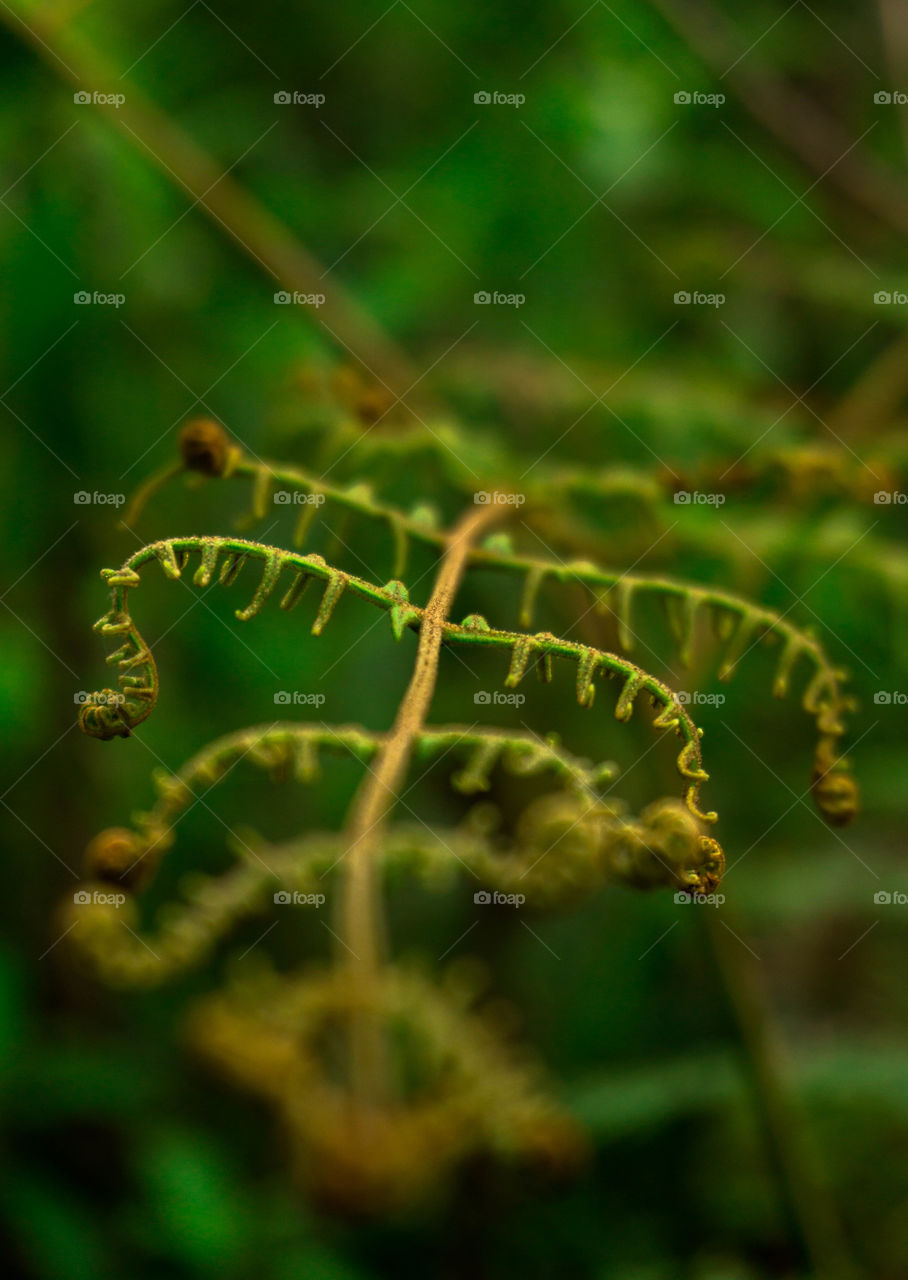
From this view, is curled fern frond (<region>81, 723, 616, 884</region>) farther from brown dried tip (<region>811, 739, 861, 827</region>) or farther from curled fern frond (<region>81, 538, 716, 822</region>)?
brown dried tip (<region>811, 739, 861, 827</region>)

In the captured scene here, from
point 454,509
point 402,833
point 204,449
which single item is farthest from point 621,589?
point 454,509

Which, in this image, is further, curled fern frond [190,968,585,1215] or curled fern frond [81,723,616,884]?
curled fern frond [190,968,585,1215]

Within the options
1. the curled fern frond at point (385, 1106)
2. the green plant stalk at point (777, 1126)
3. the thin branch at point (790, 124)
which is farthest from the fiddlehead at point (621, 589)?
the thin branch at point (790, 124)

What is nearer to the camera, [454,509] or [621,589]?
[621,589]

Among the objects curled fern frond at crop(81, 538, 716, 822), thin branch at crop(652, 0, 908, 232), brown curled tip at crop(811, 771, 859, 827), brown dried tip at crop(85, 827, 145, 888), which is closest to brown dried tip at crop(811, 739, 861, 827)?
brown curled tip at crop(811, 771, 859, 827)

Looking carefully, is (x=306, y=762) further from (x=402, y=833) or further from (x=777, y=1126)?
(x=777, y=1126)
